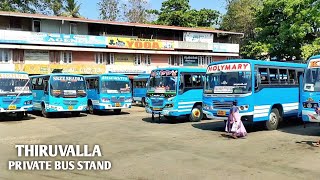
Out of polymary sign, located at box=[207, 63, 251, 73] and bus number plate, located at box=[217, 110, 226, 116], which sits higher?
polymary sign, located at box=[207, 63, 251, 73]

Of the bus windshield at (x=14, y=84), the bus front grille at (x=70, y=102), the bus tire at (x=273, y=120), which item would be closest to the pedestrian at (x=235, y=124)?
the bus tire at (x=273, y=120)

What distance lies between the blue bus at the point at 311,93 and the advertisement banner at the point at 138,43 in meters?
25.6

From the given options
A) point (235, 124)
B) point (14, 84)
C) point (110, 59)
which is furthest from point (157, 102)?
point (110, 59)

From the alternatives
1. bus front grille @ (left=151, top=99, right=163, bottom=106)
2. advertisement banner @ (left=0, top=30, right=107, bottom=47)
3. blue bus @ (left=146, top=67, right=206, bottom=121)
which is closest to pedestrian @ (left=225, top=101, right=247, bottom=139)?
blue bus @ (left=146, top=67, right=206, bottom=121)

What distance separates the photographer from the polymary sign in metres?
13.2

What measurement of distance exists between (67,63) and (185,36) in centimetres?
1364

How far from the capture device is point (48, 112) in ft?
67.1

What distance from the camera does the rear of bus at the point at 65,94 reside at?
64.8 ft

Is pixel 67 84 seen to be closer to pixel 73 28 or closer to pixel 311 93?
pixel 311 93

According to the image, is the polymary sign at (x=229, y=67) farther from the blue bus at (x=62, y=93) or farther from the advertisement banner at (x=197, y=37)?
the advertisement banner at (x=197, y=37)

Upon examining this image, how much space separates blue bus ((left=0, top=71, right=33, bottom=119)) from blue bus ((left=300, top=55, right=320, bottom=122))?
13032 mm

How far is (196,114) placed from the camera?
17.5m

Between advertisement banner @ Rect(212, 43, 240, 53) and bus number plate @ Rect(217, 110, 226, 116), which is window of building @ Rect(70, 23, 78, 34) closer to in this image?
advertisement banner @ Rect(212, 43, 240, 53)

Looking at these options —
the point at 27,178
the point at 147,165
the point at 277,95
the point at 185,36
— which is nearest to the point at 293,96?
the point at 277,95
